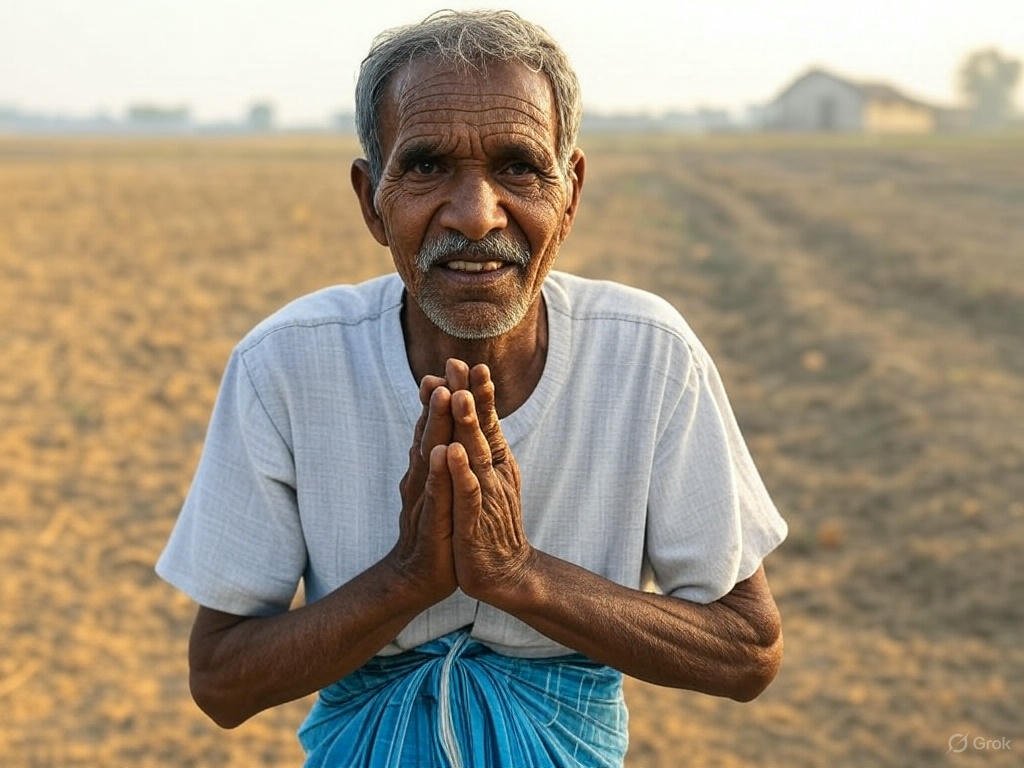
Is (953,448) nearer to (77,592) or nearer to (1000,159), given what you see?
(77,592)

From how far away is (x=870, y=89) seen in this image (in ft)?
204

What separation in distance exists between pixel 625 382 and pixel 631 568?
1.09ft

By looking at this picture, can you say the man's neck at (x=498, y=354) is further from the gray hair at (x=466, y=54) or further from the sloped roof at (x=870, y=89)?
the sloped roof at (x=870, y=89)

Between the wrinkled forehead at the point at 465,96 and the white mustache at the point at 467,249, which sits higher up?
the wrinkled forehead at the point at 465,96

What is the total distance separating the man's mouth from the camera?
1964 mm

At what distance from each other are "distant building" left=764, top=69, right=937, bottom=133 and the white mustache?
2400 inches

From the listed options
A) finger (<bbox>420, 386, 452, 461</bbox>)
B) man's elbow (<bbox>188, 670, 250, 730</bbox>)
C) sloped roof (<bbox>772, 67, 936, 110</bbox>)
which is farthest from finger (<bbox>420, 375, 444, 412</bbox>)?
sloped roof (<bbox>772, 67, 936, 110</bbox>)

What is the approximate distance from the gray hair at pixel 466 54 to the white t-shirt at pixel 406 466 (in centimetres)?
38

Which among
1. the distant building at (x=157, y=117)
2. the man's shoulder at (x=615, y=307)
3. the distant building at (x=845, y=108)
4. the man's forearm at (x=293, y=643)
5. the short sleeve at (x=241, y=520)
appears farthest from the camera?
the distant building at (x=157, y=117)

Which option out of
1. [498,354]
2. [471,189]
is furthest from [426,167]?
[498,354]

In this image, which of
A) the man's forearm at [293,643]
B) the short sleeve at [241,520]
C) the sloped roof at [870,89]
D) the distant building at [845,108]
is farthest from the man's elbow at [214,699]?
the sloped roof at [870,89]

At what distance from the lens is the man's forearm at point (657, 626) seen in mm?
1904

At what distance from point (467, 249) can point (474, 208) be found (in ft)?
0.23

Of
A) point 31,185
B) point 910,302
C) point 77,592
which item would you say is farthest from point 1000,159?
point 77,592
